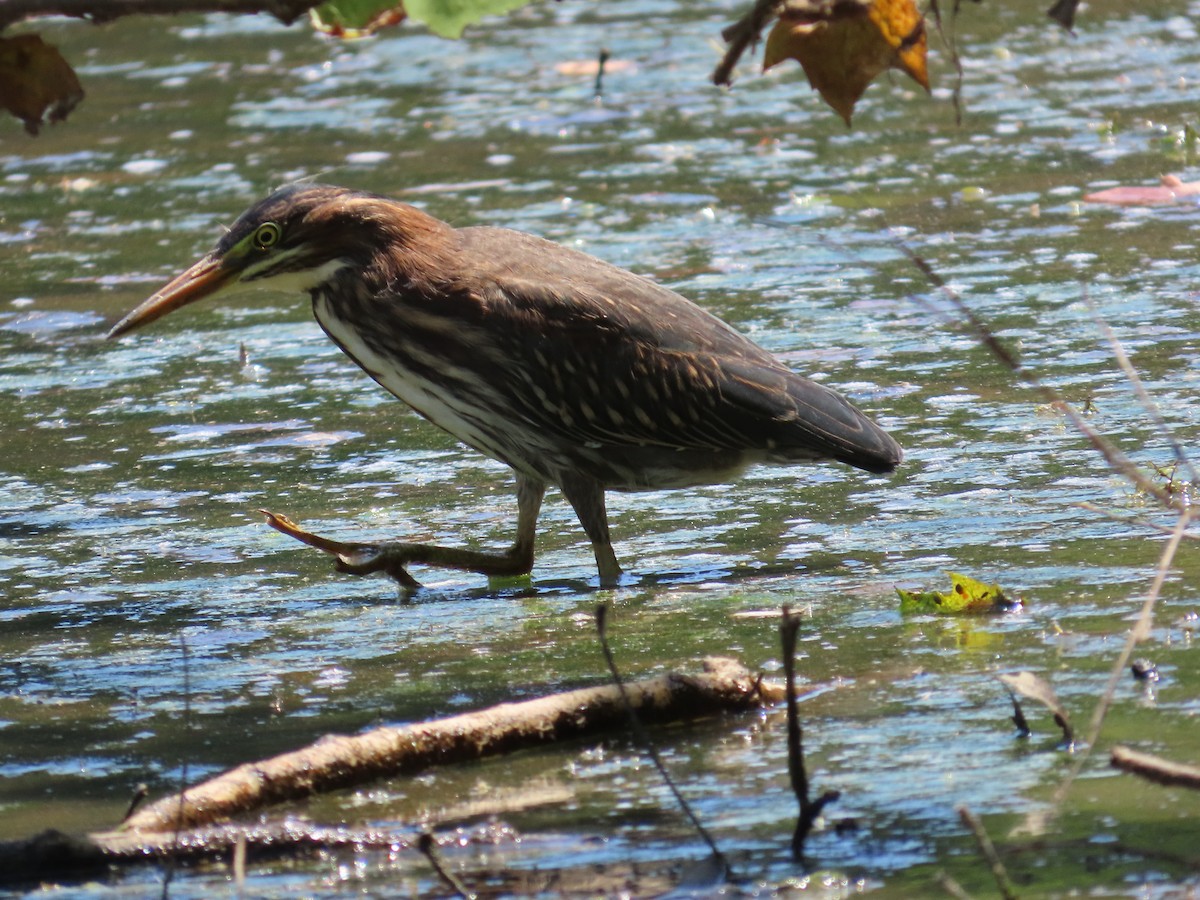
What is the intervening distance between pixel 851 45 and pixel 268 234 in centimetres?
196

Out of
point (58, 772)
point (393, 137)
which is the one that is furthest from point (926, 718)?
point (393, 137)

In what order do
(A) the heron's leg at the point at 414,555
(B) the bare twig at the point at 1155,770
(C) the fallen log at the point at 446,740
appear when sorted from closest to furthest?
(B) the bare twig at the point at 1155,770 < (C) the fallen log at the point at 446,740 < (A) the heron's leg at the point at 414,555

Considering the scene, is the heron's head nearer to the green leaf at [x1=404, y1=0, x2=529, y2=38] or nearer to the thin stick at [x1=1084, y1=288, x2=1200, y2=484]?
the green leaf at [x1=404, y1=0, x2=529, y2=38]

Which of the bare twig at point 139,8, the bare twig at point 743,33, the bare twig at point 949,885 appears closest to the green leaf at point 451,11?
the bare twig at point 139,8

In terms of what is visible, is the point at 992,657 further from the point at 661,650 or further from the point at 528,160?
the point at 528,160

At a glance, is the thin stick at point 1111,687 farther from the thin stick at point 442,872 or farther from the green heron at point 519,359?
the green heron at point 519,359

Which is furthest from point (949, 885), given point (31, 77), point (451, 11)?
point (31, 77)

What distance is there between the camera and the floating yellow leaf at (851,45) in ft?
15.4

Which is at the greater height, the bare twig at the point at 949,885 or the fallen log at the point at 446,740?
the bare twig at the point at 949,885

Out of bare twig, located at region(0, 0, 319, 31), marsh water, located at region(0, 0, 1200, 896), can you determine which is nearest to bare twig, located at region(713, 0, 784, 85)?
bare twig, located at region(0, 0, 319, 31)

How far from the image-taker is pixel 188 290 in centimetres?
605

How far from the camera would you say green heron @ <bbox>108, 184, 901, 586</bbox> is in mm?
5926

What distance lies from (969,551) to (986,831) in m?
2.05

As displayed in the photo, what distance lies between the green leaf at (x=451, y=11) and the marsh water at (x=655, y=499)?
1.52m
